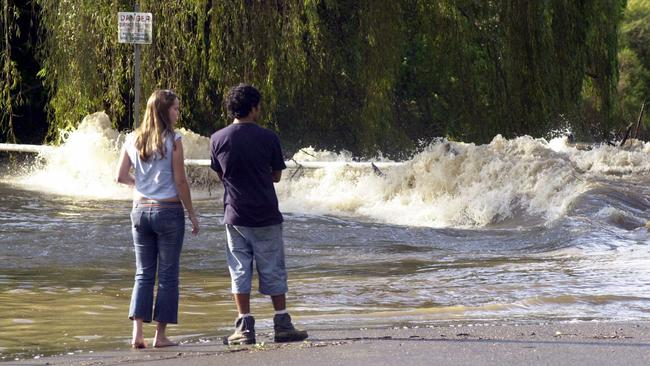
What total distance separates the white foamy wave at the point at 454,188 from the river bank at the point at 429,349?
28.2 ft

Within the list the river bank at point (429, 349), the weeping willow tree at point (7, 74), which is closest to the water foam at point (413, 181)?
the weeping willow tree at point (7, 74)

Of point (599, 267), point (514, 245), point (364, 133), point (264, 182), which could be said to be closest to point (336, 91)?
point (364, 133)

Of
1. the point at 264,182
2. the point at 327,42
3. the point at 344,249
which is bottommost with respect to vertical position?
the point at 344,249

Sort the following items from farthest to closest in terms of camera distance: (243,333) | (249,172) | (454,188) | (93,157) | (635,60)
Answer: (635,60) → (93,157) → (454,188) → (249,172) → (243,333)

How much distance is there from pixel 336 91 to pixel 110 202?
16.2ft

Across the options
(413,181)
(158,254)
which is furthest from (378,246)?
(158,254)

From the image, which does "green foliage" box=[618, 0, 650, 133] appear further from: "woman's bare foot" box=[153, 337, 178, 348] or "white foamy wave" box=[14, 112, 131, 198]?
"woman's bare foot" box=[153, 337, 178, 348]

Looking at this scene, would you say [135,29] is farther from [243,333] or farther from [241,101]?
[243,333]

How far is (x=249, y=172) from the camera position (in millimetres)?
7855

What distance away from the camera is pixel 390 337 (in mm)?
7664

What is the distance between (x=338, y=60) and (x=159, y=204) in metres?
13.4

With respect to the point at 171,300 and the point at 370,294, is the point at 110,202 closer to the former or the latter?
the point at 370,294

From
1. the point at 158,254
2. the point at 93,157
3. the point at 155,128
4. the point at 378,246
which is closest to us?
the point at 155,128

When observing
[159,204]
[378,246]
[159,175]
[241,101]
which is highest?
[241,101]
